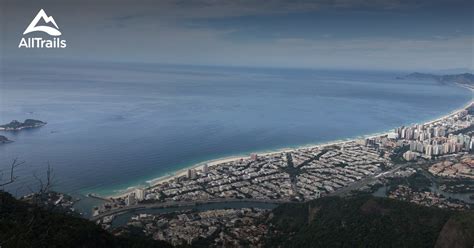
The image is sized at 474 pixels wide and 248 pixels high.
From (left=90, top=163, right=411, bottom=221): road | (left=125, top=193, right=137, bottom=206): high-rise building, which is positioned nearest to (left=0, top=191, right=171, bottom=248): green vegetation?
(left=90, top=163, right=411, bottom=221): road

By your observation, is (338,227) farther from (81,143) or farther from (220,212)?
(81,143)

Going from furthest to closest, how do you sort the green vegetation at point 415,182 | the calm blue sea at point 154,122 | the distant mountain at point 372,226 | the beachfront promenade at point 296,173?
the calm blue sea at point 154,122
the green vegetation at point 415,182
the beachfront promenade at point 296,173
the distant mountain at point 372,226

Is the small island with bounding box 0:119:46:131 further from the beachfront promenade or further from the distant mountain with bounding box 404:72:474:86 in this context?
the distant mountain with bounding box 404:72:474:86

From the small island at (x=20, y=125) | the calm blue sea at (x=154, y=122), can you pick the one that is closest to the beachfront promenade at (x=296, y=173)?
the calm blue sea at (x=154, y=122)

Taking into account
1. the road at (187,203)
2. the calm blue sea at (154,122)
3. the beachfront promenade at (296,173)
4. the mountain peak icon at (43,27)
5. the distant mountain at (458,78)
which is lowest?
the road at (187,203)

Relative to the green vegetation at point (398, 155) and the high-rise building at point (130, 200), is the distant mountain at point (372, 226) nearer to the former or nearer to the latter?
the high-rise building at point (130, 200)

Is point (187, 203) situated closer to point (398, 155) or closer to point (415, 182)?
point (415, 182)

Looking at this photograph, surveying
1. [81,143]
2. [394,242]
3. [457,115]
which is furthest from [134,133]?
[457,115]
